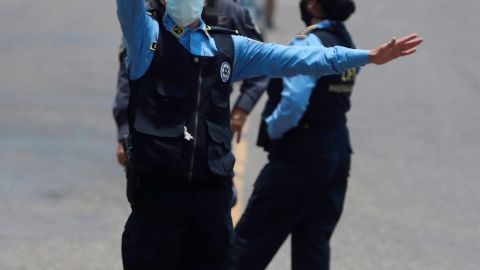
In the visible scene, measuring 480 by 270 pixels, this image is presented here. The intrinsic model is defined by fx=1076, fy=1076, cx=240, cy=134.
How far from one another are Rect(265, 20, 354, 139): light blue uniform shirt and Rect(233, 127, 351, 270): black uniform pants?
14 cm

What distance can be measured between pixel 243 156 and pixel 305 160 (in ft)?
14.2

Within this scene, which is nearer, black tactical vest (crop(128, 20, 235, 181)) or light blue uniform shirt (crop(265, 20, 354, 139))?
black tactical vest (crop(128, 20, 235, 181))

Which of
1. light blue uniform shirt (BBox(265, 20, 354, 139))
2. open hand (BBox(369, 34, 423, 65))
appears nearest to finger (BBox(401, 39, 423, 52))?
open hand (BBox(369, 34, 423, 65))

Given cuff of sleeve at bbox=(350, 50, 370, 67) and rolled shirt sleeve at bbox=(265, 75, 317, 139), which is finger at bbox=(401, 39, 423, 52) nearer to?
cuff of sleeve at bbox=(350, 50, 370, 67)

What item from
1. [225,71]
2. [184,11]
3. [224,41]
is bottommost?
[225,71]

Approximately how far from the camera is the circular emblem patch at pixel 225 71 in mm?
4383

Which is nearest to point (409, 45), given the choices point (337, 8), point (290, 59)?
point (290, 59)

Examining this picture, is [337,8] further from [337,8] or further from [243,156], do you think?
[243,156]

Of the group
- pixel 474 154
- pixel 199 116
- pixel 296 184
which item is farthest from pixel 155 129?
pixel 474 154

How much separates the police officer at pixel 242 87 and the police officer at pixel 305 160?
0.93ft

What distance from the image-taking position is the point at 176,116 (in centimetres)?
429

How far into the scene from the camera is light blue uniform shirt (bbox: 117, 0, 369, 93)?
4.21 meters

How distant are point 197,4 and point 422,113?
8.79 metres

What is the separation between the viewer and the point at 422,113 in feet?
41.9
